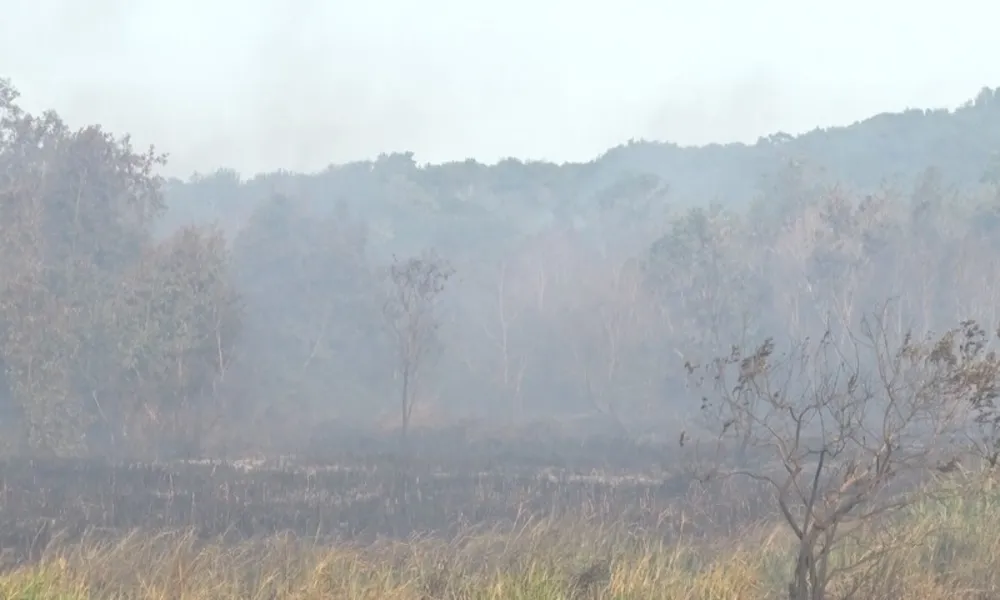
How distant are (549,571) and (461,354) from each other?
136 feet

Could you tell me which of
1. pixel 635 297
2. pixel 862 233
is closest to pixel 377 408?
pixel 635 297

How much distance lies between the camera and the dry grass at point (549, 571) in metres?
6.21

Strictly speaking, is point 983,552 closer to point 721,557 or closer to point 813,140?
point 721,557

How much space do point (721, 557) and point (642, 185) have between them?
193ft

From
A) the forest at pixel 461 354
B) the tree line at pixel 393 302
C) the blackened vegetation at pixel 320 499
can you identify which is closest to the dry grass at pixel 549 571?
the forest at pixel 461 354

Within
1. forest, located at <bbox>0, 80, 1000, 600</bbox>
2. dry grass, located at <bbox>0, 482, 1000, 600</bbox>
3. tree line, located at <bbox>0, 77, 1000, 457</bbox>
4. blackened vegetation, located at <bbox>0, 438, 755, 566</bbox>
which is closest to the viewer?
dry grass, located at <bbox>0, 482, 1000, 600</bbox>

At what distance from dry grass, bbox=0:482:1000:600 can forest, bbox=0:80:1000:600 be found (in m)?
0.09

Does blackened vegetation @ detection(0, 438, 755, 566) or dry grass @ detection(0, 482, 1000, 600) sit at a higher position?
dry grass @ detection(0, 482, 1000, 600)

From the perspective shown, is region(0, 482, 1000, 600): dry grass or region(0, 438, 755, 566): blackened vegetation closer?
region(0, 482, 1000, 600): dry grass

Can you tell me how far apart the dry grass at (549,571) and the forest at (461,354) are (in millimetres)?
91

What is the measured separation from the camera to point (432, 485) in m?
19.1

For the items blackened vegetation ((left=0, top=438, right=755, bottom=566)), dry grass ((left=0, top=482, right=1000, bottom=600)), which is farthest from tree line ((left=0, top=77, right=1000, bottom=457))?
dry grass ((left=0, top=482, right=1000, bottom=600))

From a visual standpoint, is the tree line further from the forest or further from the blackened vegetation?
the blackened vegetation

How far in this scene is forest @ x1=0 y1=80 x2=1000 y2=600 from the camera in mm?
11445
